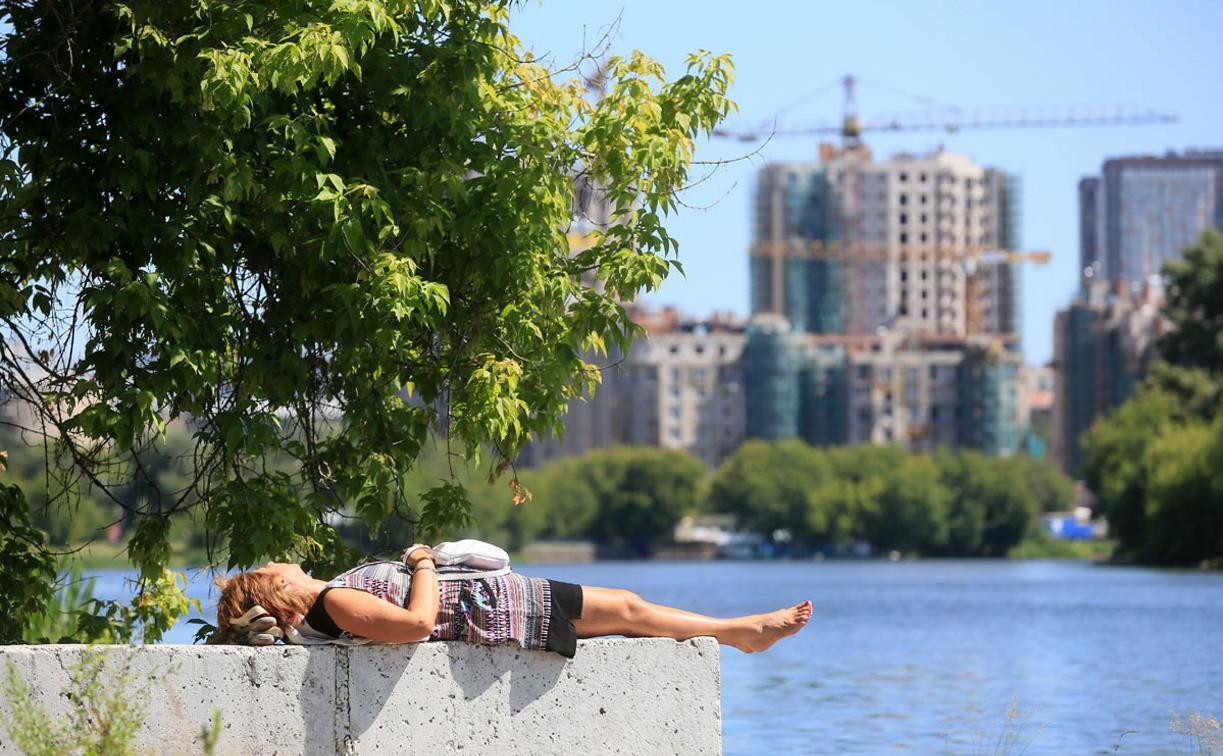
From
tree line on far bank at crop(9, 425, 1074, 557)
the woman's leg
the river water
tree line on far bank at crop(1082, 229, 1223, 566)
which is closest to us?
the woman's leg

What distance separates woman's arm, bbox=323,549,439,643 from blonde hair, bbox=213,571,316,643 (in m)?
0.25

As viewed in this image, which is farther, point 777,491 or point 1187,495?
point 777,491

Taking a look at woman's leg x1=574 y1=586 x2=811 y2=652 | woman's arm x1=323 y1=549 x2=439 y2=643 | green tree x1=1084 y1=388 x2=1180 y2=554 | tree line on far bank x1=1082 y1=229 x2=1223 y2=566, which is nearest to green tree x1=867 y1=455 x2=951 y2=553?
green tree x1=1084 y1=388 x2=1180 y2=554

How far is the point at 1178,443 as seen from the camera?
84.4 m

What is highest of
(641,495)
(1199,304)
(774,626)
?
(1199,304)

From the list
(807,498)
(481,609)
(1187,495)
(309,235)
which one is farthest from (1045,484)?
(481,609)

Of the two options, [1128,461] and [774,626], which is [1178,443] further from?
[774,626]

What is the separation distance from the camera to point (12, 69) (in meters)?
11.6

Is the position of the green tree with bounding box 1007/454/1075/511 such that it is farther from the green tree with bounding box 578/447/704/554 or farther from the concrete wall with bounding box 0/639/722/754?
the concrete wall with bounding box 0/639/722/754

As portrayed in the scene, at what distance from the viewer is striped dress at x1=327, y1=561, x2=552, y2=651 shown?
28.3ft

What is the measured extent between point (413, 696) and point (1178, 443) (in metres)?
79.8

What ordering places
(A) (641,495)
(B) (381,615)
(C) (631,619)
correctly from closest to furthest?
1. (B) (381,615)
2. (C) (631,619)
3. (A) (641,495)

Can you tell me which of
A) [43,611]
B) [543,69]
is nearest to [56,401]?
[43,611]

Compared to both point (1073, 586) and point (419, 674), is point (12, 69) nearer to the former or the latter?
point (419, 674)
